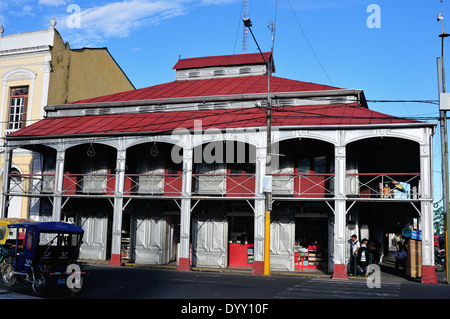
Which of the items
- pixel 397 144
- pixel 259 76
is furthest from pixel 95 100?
pixel 397 144

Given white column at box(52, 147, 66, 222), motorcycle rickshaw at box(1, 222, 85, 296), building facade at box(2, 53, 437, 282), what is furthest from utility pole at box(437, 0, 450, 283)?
white column at box(52, 147, 66, 222)

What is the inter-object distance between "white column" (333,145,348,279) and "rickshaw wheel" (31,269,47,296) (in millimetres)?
11486

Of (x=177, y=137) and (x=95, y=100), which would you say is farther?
(x=95, y=100)

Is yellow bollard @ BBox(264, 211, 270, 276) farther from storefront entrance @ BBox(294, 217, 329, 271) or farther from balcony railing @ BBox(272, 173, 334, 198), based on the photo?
storefront entrance @ BBox(294, 217, 329, 271)

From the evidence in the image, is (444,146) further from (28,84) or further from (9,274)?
(28,84)

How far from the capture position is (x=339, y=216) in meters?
19.5

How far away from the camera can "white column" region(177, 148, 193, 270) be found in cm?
2128

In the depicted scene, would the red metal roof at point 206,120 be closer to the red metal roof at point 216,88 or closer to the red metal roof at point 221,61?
the red metal roof at point 216,88

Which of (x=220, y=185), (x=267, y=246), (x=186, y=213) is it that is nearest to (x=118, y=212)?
(x=186, y=213)

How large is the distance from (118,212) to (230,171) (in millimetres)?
5869

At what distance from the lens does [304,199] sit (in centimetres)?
2022
